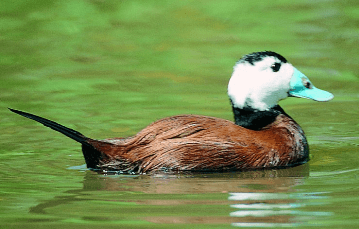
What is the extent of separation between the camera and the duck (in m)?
7.25

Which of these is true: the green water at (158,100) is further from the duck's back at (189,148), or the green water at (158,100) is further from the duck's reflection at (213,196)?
the duck's back at (189,148)

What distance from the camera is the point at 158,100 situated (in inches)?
425

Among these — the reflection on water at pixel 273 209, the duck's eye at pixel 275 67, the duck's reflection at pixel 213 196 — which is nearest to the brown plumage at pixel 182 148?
the duck's reflection at pixel 213 196

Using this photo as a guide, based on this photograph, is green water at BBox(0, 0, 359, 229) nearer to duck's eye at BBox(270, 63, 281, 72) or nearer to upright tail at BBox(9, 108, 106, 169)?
upright tail at BBox(9, 108, 106, 169)

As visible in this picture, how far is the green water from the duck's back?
0.49ft

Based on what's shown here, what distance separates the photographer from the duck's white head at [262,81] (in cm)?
778

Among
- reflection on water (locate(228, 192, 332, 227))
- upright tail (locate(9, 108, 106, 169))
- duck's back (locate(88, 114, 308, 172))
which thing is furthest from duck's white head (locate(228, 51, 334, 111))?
reflection on water (locate(228, 192, 332, 227))

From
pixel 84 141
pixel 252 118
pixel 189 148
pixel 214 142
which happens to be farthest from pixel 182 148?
pixel 252 118

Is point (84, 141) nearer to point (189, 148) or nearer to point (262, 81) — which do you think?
point (189, 148)

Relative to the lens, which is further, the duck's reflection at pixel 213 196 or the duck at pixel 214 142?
the duck at pixel 214 142

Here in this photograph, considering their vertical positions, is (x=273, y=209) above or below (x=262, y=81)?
below

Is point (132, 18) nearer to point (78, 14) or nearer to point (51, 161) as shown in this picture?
point (78, 14)

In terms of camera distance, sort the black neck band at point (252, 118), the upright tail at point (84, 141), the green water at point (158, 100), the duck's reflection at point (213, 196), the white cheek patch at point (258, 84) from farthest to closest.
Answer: the black neck band at point (252, 118)
the white cheek patch at point (258, 84)
the upright tail at point (84, 141)
the green water at point (158, 100)
the duck's reflection at point (213, 196)

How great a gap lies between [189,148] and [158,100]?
359cm
